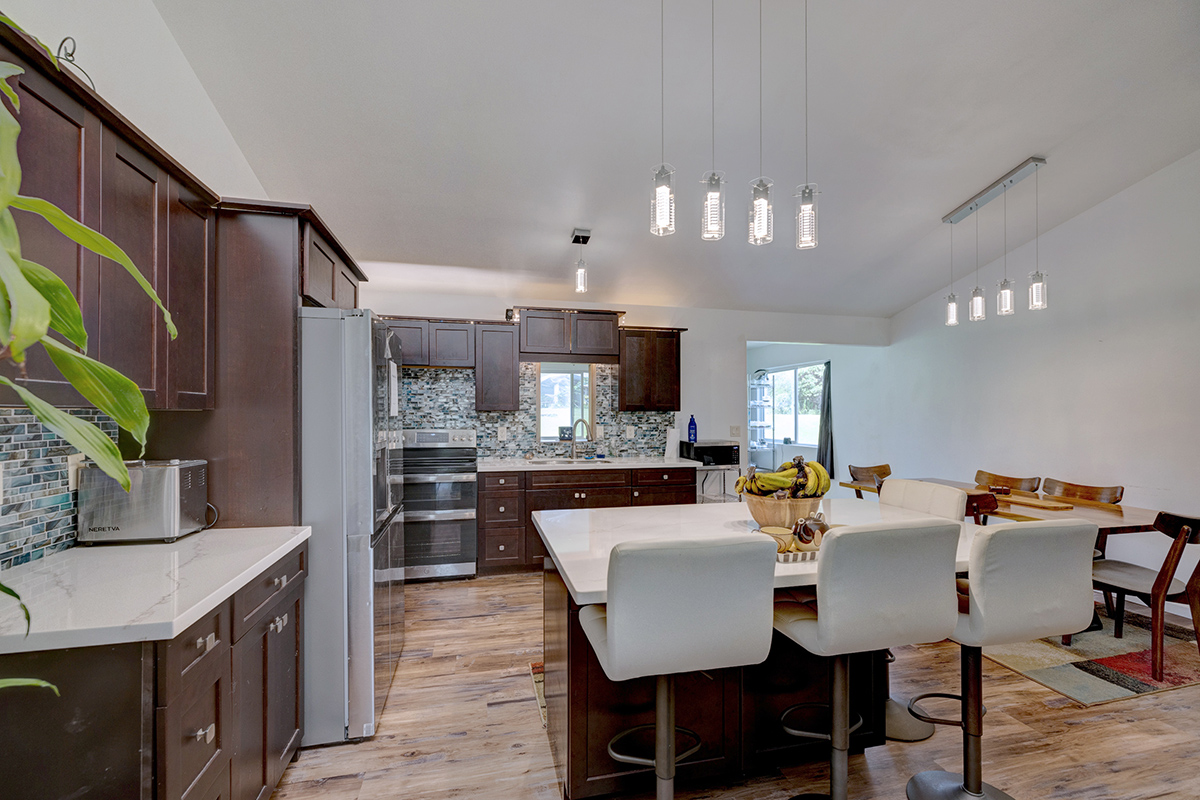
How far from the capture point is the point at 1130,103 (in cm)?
321

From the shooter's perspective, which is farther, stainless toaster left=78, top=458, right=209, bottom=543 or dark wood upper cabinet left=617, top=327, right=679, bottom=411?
dark wood upper cabinet left=617, top=327, right=679, bottom=411

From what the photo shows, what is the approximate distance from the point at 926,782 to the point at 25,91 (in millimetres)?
3349

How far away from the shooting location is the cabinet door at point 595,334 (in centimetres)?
→ 491

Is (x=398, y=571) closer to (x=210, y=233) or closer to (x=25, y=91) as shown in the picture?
(x=210, y=233)

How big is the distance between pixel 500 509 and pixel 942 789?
3.30m

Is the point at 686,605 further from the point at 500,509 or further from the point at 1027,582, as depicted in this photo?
the point at 500,509

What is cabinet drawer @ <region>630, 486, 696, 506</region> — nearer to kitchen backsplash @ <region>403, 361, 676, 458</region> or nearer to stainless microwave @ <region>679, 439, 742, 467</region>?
stainless microwave @ <region>679, 439, 742, 467</region>

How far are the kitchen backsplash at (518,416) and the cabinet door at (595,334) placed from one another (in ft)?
1.22

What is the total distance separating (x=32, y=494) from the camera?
5.50ft

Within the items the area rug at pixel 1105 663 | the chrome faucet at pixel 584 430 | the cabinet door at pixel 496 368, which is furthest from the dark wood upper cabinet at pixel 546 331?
the area rug at pixel 1105 663

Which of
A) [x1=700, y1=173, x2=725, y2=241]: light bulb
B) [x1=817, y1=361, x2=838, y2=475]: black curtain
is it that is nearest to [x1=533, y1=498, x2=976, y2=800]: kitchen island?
[x1=700, y1=173, x2=725, y2=241]: light bulb

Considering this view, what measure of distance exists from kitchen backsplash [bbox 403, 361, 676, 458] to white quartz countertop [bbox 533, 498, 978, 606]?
2.64 metres

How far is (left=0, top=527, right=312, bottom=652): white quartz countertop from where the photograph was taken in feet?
3.96

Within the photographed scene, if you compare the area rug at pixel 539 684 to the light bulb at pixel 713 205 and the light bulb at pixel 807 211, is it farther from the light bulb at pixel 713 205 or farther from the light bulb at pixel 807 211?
the light bulb at pixel 807 211
